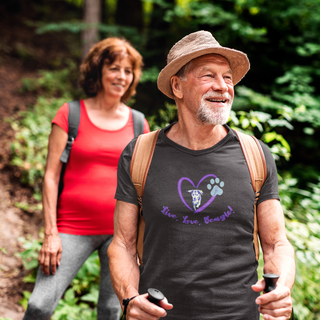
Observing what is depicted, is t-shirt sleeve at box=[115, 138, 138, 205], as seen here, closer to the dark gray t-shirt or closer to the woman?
the dark gray t-shirt

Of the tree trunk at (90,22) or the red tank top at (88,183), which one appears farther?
the tree trunk at (90,22)

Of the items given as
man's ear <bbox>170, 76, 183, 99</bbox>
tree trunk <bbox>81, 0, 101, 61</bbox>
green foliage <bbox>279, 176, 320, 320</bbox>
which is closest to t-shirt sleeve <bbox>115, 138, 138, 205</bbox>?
man's ear <bbox>170, 76, 183, 99</bbox>

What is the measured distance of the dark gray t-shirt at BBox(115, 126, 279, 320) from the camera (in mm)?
1528

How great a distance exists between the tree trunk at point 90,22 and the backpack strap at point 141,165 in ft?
27.1

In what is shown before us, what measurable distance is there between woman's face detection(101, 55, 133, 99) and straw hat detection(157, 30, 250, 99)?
2.65ft

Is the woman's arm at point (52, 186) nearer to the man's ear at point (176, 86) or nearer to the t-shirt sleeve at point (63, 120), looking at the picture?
the t-shirt sleeve at point (63, 120)

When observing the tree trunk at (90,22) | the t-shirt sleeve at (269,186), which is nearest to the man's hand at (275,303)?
the t-shirt sleeve at (269,186)

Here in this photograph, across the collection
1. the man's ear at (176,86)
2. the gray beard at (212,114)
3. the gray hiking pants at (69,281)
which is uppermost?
the man's ear at (176,86)

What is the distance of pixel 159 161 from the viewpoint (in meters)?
1.72

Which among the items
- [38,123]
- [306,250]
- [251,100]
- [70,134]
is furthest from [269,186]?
[38,123]

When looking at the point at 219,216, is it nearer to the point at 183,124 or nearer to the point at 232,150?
the point at 232,150

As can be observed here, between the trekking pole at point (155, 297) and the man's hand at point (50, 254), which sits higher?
the trekking pole at point (155, 297)

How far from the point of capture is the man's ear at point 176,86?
1846mm

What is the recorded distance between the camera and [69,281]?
2236 millimetres
